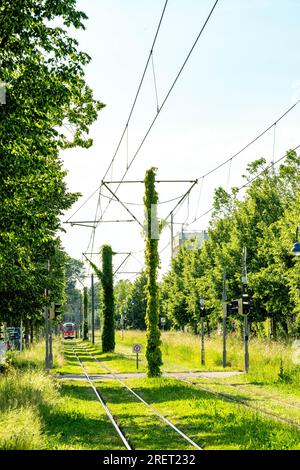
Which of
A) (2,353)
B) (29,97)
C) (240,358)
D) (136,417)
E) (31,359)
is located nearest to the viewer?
(29,97)

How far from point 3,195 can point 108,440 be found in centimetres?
535

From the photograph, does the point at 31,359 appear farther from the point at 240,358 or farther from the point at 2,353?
the point at 240,358

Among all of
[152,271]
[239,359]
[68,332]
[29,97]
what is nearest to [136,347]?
[239,359]

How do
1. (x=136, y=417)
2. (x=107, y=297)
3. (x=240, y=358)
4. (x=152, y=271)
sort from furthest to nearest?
(x=107, y=297), (x=240, y=358), (x=152, y=271), (x=136, y=417)

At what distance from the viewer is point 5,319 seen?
2497 cm

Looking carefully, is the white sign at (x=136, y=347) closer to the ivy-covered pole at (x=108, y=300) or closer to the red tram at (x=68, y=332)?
the ivy-covered pole at (x=108, y=300)

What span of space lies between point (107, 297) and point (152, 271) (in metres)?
26.6

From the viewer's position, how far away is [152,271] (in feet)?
99.9

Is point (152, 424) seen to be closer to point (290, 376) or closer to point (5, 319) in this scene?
point (5, 319)

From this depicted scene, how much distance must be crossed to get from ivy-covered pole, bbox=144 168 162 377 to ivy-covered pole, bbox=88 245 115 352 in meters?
24.2

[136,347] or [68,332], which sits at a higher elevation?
[136,347]

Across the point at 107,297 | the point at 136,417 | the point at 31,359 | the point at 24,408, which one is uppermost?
the point at 107,297

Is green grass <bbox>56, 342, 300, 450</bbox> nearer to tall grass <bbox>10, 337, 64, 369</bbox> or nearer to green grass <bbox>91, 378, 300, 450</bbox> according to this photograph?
green grass <bbox>91, 378, 300, 450</bbox>
